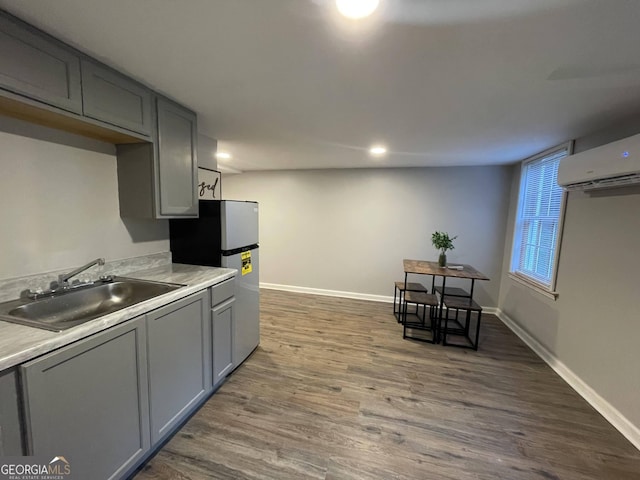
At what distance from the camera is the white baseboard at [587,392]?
179 cm

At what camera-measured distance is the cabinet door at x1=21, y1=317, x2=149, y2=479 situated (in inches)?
39.8

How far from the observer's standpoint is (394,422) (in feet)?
6.22

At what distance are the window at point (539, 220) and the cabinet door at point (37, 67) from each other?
400 cm

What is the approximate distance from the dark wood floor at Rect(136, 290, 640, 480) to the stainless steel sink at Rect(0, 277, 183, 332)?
990 mm

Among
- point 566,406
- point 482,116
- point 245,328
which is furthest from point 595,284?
point 245,328

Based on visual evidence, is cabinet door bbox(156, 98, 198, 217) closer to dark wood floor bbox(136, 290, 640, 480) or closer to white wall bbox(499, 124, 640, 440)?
dark wood floor bbox(136, 290, 640, 480)

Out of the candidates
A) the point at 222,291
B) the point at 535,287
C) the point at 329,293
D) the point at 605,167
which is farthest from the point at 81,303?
the point at 535,287

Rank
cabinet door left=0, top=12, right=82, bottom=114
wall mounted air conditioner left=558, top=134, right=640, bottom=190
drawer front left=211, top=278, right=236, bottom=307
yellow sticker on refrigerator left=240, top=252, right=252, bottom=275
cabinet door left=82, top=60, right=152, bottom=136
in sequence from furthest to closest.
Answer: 1. yellow sticker on refrigerator left=240, top=252, right=252, bottom=275
2. drawer front left=211, top=278, right=236, bottom=307
3. wall mounted air conditioner left=558, top=134, right=640, bottom=190
4. cabinet door left=82, top=60, right=152, bottom=136
5. cabinet door left=0, top=12, right=82, bottom=114

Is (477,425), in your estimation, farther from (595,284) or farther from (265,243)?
(265,243)

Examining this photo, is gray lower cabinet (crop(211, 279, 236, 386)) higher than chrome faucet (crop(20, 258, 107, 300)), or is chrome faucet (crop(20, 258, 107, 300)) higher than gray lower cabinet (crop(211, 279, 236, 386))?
chrome faucet (crop(20, 258, 107, 300))

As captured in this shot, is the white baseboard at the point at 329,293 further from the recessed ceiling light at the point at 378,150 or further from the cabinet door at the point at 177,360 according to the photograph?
the cabinet door at the point at 177,360

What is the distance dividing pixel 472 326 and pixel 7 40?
4712mm

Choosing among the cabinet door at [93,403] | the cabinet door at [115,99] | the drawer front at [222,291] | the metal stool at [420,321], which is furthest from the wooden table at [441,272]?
the cabinet door at [115,99]
